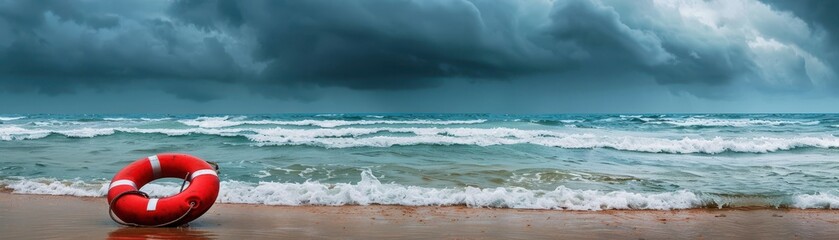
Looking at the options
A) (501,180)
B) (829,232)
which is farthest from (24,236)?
(829,232)

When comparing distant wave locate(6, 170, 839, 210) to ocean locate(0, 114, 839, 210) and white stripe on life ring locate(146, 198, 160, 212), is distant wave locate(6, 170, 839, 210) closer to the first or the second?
ocean locate(0, 114, 839, 210)

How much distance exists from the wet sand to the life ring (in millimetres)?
120

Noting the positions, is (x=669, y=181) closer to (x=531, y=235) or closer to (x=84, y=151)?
(x=531, y=235)

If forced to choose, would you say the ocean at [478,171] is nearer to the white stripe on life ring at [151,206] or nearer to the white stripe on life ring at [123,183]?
the white stripe on life ring at [123,183]

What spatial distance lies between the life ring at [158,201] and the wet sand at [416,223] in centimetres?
12

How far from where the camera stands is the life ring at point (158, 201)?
587 cm

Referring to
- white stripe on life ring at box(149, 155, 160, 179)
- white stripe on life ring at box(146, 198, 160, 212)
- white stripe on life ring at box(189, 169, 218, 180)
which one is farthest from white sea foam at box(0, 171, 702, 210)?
white stripe on life ring at box(146, 198, 160, 212)

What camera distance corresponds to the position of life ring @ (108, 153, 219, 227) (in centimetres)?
587

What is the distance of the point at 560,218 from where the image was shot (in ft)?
22.9

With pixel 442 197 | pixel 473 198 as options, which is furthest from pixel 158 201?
pixel 473 198

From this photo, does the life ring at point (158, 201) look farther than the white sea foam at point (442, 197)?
No

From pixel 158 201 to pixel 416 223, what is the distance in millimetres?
2575

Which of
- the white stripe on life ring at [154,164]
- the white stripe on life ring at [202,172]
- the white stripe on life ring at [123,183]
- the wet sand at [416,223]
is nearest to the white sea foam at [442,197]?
the wet sand at [416,223]

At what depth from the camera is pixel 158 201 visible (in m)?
5.92
